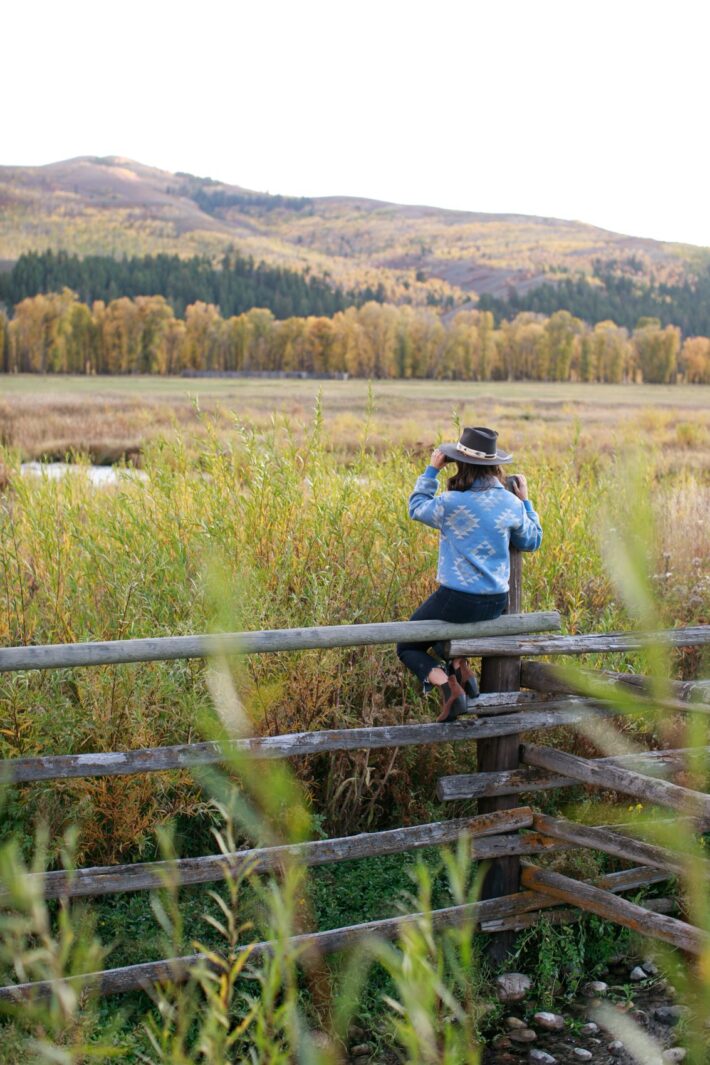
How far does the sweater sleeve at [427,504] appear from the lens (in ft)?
14.1

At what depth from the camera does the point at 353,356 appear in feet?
326

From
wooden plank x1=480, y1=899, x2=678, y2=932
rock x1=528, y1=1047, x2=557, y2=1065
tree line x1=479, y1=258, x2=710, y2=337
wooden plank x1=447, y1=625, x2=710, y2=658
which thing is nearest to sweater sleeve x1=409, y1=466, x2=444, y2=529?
wooden plank x1=447, y1=625, x2=710, y2=658

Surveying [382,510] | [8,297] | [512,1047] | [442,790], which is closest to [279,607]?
[382,510]

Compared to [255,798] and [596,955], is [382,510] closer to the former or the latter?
[255,798]

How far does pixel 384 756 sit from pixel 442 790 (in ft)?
2.45

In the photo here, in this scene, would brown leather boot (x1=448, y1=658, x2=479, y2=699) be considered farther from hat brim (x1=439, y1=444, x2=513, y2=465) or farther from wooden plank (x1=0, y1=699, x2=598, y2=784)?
hat brim (x1=439, y1=444, x2=513, y2=465)

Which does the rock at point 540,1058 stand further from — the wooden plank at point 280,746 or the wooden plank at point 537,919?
the wooden plank at point 280,746

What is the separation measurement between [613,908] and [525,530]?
5.44 ft

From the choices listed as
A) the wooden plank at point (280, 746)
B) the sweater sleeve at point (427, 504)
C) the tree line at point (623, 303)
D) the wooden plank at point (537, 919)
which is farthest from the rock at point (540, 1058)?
the tree line at point (623, 303)

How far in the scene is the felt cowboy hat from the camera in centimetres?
425

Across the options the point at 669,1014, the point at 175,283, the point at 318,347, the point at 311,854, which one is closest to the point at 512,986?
the point at 669,1014

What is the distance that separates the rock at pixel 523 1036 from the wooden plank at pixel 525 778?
939 millimetres

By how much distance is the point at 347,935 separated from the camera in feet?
13.2

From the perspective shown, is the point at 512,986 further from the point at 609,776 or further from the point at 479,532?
the point at 479,532
